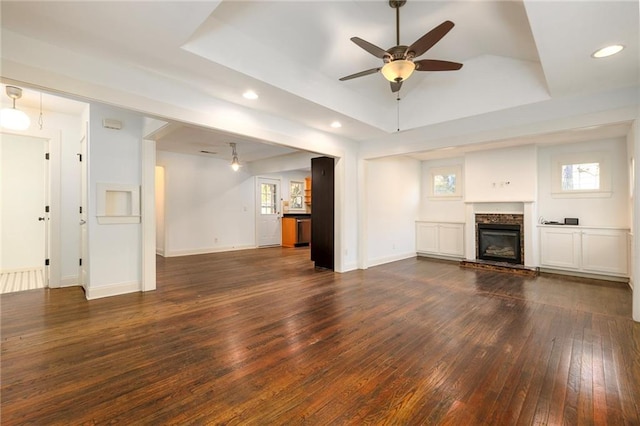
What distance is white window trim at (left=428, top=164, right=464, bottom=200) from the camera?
6863 millimetres

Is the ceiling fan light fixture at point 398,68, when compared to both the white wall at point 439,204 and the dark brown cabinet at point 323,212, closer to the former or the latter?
the dark brown cabinet at point 323,212

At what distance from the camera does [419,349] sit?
2453 millimetres

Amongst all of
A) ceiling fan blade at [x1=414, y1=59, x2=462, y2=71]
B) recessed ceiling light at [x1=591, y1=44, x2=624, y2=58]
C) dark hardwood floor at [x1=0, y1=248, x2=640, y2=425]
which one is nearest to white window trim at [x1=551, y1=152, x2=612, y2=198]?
dark hardwood floor at [x1=0, y1=248, x2=640, y2=425]

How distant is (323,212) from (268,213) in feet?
13.5

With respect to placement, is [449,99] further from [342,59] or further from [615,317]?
[615,317]

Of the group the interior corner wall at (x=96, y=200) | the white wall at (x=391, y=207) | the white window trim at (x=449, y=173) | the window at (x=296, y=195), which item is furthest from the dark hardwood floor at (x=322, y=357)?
the window at (x=296, y=195)

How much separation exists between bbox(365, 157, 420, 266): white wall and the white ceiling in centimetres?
177

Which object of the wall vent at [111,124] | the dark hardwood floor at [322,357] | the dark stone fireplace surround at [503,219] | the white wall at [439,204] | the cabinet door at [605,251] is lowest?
the dark hardwood floor at [322,357]

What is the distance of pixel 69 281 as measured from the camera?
4.55m

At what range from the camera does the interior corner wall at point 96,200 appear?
12.8 ft

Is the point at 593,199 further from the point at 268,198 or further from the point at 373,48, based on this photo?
the point at 268,198

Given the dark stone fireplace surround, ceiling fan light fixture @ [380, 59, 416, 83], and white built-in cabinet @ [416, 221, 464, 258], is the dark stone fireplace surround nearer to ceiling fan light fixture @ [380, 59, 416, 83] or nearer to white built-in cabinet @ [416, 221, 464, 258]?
white built-in cabinet @ [416, 221, 464, 258]

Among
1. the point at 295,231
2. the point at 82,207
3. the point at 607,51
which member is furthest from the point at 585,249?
the point at 82,207

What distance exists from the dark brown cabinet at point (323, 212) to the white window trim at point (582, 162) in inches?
173
